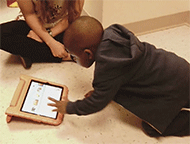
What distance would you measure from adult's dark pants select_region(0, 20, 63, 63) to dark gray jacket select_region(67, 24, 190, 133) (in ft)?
1.48

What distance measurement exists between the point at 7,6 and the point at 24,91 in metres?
→ 0.91

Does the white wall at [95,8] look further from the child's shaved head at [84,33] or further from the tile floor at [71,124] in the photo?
the child's shaved head at [84,33]

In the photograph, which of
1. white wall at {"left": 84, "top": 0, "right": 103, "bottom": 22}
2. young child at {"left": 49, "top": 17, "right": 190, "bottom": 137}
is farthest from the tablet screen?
white wall at {"left": 84, "top": 0, "right": 103, "bottom": 22}

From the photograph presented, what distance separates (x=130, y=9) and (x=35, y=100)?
2.47ft

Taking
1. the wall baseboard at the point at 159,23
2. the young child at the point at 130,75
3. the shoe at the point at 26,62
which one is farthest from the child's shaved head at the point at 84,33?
the wall baseboard at the point at 159,23

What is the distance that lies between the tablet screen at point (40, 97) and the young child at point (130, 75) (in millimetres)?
138

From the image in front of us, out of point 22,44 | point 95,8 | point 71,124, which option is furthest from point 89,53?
point 95,8

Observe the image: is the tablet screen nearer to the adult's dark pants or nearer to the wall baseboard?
the adult's dark pants

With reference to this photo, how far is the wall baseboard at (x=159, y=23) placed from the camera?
132cm

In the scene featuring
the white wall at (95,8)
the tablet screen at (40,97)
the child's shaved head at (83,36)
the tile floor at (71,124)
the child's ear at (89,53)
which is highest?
the child's shaved head at (83,36)

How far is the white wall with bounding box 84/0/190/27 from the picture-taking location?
1.17 m

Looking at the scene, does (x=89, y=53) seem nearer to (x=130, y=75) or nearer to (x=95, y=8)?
(x=130, y=75)

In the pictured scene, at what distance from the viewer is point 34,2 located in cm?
96

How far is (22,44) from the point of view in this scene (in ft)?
3.39
